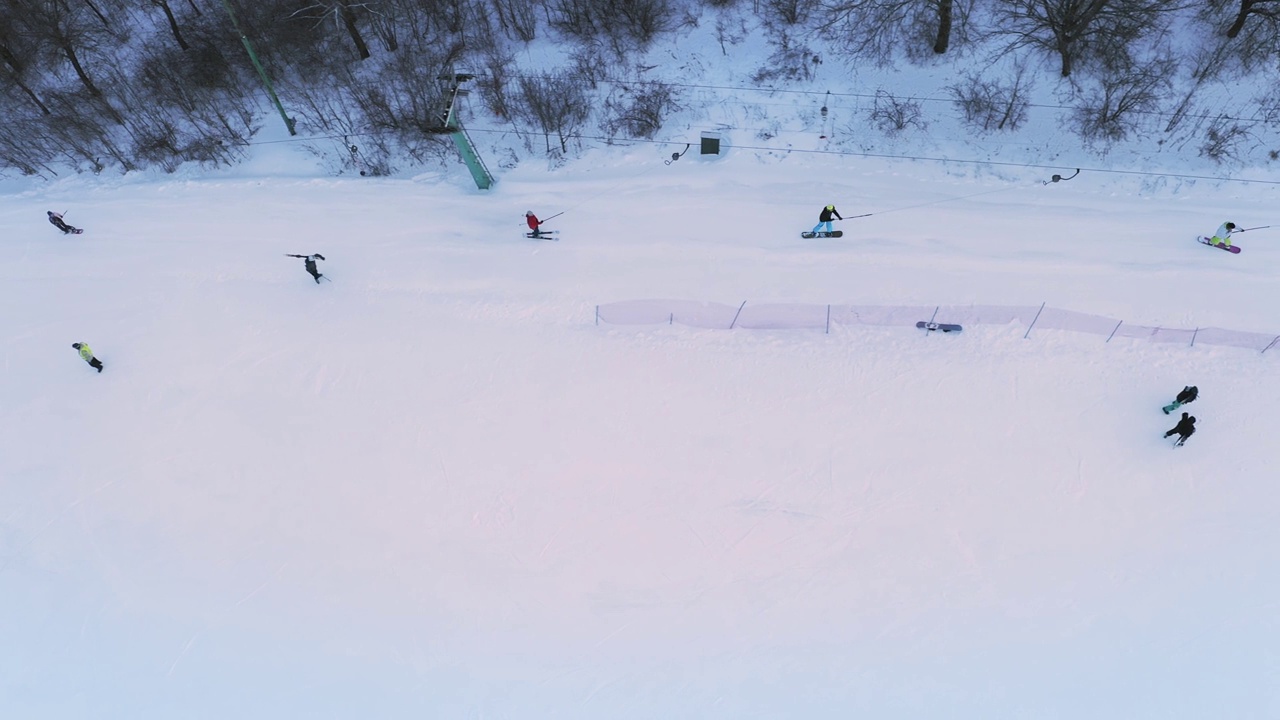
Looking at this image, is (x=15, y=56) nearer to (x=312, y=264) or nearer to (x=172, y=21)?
(x=172, y=21)

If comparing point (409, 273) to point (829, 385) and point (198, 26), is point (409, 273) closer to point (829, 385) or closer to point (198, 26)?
point (829, 385)

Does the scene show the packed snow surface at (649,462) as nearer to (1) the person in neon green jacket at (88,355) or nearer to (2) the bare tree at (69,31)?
(1) the person in neon green jacket at (88,355)

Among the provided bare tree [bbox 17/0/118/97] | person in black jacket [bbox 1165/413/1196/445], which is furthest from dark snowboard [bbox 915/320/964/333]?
bare tree [bbox 17/0/118/97]


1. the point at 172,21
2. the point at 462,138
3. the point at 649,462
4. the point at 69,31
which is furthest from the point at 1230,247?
the point at 69,31

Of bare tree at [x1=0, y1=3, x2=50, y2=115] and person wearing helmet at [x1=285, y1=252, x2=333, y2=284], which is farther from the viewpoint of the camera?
bare tree at [x1=0, y1=3, x2=50, y2=115]

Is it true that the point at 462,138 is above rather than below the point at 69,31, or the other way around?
below

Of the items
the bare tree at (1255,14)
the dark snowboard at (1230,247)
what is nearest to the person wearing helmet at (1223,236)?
the dark snowboard at (1230,247)

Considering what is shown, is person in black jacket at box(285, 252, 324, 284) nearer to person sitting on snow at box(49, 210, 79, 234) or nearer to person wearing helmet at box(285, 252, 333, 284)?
person wearing helmet at box(285, 252, 333, 284)
